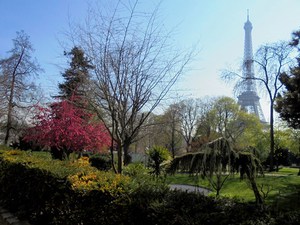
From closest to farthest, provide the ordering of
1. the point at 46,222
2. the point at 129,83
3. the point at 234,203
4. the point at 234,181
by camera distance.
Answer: the point at 234,203
the point at 46,222
the point at 129,83
the point at 234,181

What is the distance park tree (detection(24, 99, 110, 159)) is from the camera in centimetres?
1315

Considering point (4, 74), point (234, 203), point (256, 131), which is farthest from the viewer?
point (256, 131)

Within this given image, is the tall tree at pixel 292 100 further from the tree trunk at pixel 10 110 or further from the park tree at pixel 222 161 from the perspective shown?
the tree trunk at pixel 10 110

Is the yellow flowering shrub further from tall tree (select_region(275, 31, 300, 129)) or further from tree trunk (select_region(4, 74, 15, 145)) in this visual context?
tree trunk (select_region(4, 74, 15, 145))

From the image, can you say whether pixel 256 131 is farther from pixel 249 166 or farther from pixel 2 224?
pixel 2 224

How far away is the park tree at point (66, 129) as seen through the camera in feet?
43.1

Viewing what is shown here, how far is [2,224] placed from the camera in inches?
207

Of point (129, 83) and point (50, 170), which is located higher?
point (129, 83)

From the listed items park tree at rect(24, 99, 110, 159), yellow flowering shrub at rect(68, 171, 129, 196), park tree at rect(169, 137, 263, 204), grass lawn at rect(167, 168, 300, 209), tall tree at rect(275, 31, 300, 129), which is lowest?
grass lawn at rect(167, 168, 300, 209)

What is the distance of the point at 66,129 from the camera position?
13.1 meters

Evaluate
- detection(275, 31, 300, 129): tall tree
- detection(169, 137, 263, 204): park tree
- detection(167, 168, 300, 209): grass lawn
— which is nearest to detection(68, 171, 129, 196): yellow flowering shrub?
detection(169, 137, 263, 204): park tree

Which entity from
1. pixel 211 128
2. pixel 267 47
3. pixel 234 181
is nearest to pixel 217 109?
pixel 211 128

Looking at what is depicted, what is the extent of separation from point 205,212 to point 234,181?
550 inches

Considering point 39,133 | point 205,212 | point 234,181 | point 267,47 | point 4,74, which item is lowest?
point 234,181
